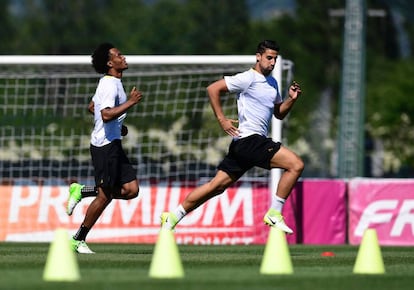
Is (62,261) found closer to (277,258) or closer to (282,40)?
(277,258)

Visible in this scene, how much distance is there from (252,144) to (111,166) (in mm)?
1587

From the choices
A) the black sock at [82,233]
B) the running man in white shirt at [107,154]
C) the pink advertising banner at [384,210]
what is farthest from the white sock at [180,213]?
the pink advertising banner at [384,210]

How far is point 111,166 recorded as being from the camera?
1561cm

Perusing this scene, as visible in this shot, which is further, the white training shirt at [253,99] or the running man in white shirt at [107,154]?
the white training shirt at [253,99]

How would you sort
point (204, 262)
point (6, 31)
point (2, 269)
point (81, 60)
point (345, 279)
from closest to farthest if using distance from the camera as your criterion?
point (345, 279) → point (2, 269) → point (204, 262) → point (81, 60) → point (6, 31)

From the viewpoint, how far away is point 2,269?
1294cm

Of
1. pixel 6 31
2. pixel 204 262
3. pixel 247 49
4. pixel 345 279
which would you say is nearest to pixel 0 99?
pixel 204 262

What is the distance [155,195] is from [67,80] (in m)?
4.00

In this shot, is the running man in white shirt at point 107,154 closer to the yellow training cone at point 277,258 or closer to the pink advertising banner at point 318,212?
the yellow training cone at point 277,258

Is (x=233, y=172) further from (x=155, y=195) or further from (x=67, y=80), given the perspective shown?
(x=67, y=80)

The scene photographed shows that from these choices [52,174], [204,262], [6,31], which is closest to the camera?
[204,262]

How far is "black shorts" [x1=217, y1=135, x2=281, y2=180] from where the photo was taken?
52.6ft

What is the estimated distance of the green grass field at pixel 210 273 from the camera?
11.3 m

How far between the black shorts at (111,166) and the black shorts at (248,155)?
1.10 meters
